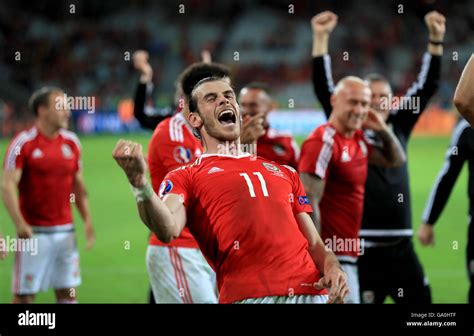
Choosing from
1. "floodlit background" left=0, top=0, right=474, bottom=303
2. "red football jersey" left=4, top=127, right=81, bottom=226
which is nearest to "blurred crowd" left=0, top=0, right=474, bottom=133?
"floodlit background" left=0, top=0, right=474, bottom=303

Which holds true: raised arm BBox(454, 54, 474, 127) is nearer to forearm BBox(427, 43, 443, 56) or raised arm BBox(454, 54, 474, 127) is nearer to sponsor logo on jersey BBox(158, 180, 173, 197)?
sponsor logo on jersey BBox(158, 180, 173, 197)

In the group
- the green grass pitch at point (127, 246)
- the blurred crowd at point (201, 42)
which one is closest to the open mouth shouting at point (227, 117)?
the green grass pitch at point (127, 246)

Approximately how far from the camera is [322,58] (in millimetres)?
6211

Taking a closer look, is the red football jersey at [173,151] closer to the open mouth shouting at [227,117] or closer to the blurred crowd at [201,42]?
the open mouth shouting at [227,117]

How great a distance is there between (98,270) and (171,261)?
15.1ft

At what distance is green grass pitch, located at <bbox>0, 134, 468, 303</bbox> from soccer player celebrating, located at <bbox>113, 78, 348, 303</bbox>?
432 centimetres

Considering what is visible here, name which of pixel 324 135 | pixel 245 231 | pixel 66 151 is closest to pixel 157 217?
pixel 245 231

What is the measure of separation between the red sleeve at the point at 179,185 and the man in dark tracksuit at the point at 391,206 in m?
2.61

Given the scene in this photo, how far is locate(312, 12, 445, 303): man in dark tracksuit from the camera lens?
238 inches

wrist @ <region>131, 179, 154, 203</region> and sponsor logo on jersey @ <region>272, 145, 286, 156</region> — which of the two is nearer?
wrist @ <region>131, 179, 154, 203</region>

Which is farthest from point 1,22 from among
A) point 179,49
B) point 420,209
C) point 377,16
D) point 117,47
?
point 420,209

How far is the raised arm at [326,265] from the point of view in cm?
357
